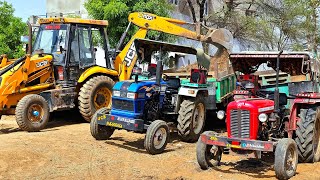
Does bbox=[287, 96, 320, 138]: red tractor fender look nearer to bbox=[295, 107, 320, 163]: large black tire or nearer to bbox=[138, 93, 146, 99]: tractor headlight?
bbox=[295, 107, 320, 163]: large black tire

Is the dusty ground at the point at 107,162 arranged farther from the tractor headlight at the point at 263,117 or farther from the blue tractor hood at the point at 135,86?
the blue tractor hood at the point at 135,86

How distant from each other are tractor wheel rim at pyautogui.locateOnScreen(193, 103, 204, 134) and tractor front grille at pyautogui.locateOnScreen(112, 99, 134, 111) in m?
1.65

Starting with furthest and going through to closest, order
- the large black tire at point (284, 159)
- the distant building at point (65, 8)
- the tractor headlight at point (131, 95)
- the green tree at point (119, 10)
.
→ the distant building at point (65, 8) < the green tree at point (119, 10) < the tractor headlight at point (131, 95) < the large black tire at point (284, 159)

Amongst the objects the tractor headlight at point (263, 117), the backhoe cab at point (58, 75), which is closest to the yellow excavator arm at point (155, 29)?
the backhoe cab at point (58, 75)

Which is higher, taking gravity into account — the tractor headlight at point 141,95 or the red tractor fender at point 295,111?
the tractor headlight at point 141,95

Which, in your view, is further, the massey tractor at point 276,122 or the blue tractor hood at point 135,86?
the blue tractor hood at point 135,86

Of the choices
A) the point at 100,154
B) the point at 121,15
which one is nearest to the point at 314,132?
the point at 100,154

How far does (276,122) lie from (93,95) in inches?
226

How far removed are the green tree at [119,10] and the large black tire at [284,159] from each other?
13.1m

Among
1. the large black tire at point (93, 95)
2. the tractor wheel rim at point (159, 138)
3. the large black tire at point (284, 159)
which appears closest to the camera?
the large black tire at point (284, 159)

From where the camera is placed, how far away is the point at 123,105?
9391mm

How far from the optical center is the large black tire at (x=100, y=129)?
966 centimetres

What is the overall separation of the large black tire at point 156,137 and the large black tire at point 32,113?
3495 millimetres

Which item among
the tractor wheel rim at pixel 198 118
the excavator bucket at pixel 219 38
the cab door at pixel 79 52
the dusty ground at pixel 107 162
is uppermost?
the excavator bucket at pixel 219 38
